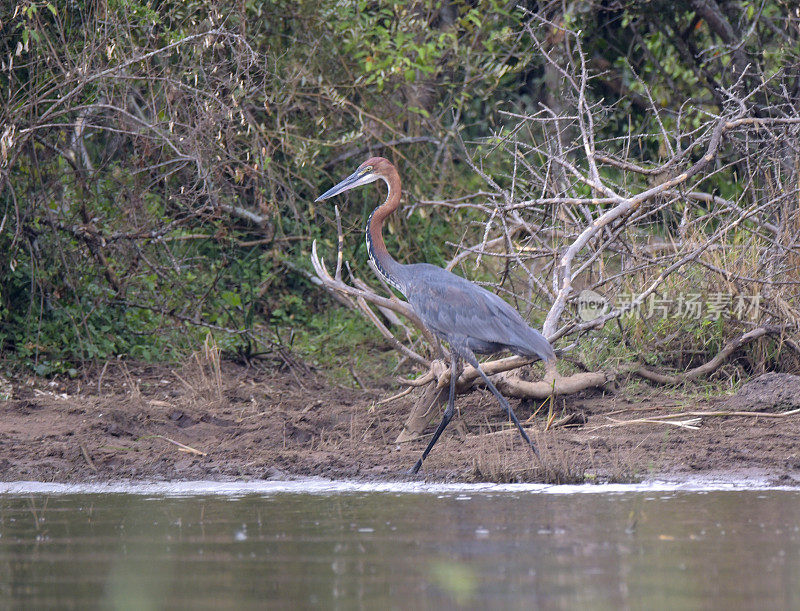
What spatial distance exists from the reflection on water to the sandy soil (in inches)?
26.3

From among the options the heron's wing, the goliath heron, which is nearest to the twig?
the goliath heron

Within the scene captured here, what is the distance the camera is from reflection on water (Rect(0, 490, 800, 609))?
3807mm

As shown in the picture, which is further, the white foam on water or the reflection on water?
the white foam on water

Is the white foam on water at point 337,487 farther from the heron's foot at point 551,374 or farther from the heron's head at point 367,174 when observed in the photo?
the heron's head at point 367,174

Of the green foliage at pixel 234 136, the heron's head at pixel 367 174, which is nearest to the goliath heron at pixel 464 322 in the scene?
the heron's head at pixel 367 174

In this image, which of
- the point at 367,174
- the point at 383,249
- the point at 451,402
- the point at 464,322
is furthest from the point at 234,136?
the point at 451,402

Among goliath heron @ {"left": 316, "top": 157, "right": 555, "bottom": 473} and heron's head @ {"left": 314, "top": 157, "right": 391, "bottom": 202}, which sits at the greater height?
heron's head @ {"left": 314, "top": 157, "right": 391, "bottom": 202}

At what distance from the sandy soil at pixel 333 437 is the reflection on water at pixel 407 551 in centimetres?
67

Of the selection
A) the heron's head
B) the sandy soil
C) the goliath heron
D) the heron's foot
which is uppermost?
the heron's head

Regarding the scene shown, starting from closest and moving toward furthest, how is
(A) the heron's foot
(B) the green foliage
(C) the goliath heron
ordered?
(C) the goliath heron, (A) the heron's foot, (B) the green foliage

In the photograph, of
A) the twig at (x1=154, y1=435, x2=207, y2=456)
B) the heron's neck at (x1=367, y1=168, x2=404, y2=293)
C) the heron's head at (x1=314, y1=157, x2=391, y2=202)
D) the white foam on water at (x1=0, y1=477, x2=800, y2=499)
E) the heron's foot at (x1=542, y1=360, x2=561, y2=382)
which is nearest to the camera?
the white foam on water at (x1=0, y1=477, x2=800, y2=499)

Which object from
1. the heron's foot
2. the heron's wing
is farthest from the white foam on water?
the heron's foot

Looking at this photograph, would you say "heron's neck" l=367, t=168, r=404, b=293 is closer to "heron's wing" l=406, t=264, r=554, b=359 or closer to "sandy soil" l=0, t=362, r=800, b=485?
"heron's wing" l=406, t=264, r=554, b=359

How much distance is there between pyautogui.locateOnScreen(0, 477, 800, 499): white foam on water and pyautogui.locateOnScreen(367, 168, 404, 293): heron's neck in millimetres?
1565
